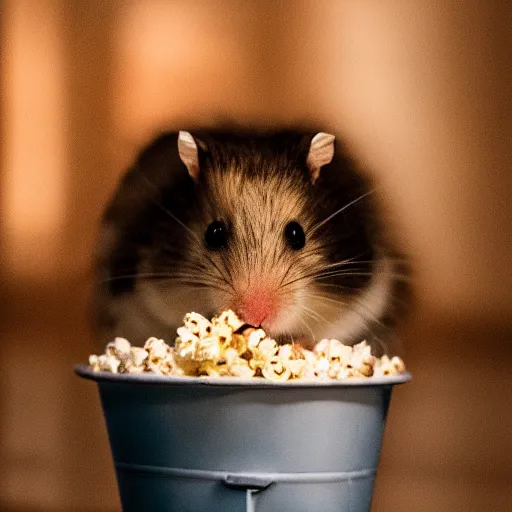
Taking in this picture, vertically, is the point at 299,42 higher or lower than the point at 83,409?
higher

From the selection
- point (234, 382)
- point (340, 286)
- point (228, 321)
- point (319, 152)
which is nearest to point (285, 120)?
point (319, 152)

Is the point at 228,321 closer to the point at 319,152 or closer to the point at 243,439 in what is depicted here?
the point at 243,439

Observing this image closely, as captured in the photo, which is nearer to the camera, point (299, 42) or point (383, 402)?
point (383, 402)

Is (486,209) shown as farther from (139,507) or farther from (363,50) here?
(139,507)

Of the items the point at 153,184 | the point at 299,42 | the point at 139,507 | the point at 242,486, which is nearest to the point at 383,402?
the point at 242,486

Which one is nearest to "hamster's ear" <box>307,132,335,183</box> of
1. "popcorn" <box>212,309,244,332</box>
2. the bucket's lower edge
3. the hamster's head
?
the hamster's head

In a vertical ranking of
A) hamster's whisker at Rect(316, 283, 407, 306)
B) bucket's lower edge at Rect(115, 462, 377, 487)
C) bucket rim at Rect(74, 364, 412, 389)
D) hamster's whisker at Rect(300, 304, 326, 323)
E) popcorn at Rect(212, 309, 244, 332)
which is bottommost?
bucket's lower edge at Rect(115, 462, 377, 487)

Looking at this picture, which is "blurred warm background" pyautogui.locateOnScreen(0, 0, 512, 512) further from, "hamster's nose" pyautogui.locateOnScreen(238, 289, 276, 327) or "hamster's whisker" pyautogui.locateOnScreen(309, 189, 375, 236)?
"hamster's nose" pyautogui.locateOnScreen(238, 289, 276, 327)
